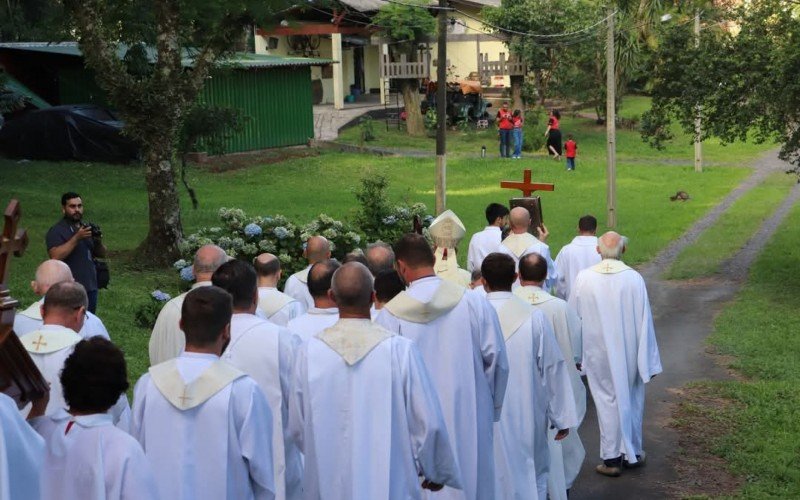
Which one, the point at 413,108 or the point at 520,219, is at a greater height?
the point at 413,108

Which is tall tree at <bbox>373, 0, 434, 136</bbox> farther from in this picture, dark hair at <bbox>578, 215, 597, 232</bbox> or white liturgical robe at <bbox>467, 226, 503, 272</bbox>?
dark hair at <bbox>578, 215, 597, 232</bbox>

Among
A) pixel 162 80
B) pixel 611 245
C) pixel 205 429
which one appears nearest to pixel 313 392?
pixel 205 429

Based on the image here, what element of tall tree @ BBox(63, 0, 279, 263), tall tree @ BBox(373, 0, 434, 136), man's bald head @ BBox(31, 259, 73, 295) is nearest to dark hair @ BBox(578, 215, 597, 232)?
man's bald head @ BBox(31, 259, 73, 295)

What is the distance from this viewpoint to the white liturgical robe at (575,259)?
40.0ft

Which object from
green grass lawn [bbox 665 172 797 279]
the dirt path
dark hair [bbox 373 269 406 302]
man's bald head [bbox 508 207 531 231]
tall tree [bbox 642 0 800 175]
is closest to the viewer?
dark hair [bbox 373 269 406 302]

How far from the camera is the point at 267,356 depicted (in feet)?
22.1

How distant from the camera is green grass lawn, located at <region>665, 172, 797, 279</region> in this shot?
21625 mm

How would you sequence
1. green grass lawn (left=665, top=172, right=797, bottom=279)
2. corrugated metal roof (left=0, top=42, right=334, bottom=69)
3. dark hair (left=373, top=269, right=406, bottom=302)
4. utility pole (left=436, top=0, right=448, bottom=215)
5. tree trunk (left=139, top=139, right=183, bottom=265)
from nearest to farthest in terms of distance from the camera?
dark hair (left=373, top=269, right=406, bottom=302)
tree trunk (left=139, top=139, right=183, bottom=265)
green grass lawn (left=665, top=172, right=797, bottom=279)
utility pole (left=436, top=0, right=448, bottom=215)
corrugated metal roof (left=0, top=42, right=334, bottom=69)

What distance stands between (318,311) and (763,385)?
22.5 feet

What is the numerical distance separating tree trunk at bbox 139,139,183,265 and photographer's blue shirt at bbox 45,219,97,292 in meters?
6.66

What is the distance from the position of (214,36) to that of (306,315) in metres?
11.6

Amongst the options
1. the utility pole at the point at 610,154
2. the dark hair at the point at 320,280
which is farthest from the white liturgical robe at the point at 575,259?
the utility pole at the point at 610,154

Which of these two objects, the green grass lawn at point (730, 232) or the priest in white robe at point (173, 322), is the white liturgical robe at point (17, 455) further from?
the green grass lawn at point (730, 232)

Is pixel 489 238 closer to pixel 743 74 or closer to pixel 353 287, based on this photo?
pixel 353 287
